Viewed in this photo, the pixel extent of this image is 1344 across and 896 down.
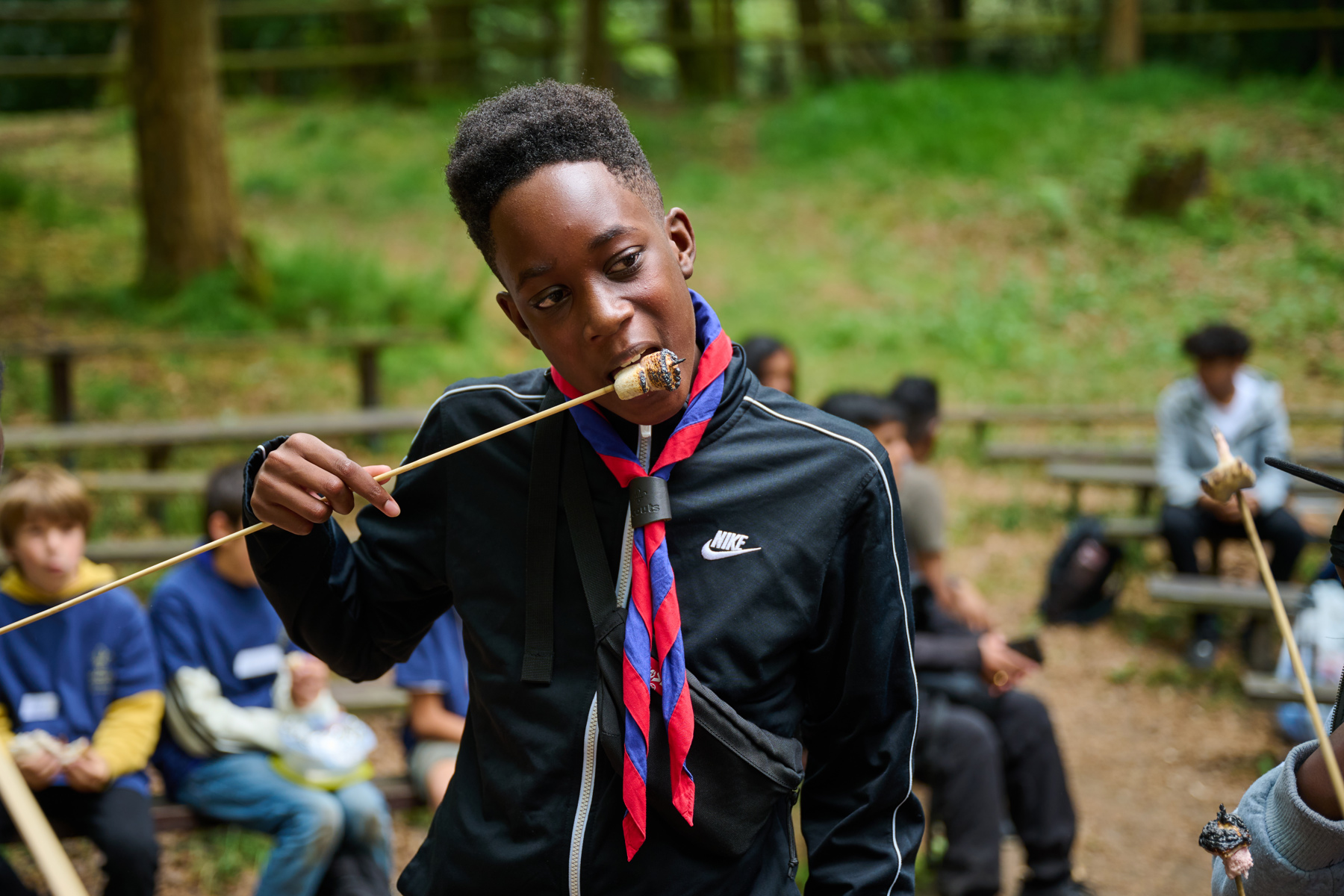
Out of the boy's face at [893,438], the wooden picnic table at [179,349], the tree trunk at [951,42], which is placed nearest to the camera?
the boy's face at [893,438]

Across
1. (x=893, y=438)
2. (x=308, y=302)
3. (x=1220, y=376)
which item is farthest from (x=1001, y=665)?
(x=308, y=302)

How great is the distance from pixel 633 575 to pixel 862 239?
10679 mm

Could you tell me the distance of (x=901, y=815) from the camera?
5.54 ft

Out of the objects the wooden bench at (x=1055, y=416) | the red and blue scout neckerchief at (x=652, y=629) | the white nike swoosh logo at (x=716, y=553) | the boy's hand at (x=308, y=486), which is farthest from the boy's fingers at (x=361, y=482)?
the wooden bench at (x=1055, y=416)

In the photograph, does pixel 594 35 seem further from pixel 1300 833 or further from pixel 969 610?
pixel 1300 833

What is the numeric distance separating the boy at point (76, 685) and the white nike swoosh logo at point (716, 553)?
237 cm

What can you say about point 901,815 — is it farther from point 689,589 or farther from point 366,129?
point 366,129

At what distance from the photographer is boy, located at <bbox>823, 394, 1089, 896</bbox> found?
3.61 meters

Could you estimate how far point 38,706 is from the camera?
131 inches

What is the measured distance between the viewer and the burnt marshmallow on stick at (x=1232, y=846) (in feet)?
5.13

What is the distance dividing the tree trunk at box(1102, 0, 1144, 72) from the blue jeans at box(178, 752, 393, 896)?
14.3 metres

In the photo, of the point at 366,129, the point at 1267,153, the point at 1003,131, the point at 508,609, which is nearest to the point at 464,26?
the point at 366,129

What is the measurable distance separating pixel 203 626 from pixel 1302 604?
3.94 meters

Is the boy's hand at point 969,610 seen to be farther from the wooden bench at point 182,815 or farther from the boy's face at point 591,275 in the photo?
the boy's face at point 591,275
